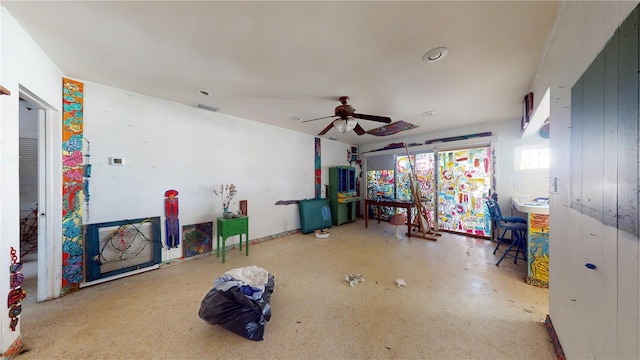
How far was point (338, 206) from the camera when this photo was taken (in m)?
5.29

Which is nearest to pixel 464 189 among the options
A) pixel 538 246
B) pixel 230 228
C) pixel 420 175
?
pixel 420 175

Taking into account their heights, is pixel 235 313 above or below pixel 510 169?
below

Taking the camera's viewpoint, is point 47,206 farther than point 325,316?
Yes

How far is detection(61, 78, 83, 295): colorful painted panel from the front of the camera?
2.20m

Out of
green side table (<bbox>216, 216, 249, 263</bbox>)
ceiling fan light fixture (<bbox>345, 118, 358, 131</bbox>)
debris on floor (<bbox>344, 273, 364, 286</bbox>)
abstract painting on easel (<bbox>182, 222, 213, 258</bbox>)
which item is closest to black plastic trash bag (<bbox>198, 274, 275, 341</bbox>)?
debris on floor (<bbox>344, 273, 364, 286</bbox>)

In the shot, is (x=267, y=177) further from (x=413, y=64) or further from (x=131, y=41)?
(x=413, y=64)

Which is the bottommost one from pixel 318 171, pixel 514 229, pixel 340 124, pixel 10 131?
pixel 514 229

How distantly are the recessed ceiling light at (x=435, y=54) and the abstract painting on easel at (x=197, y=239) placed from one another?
375cm

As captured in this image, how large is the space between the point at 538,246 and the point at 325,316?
255 cm

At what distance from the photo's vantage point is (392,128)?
4.35 metres

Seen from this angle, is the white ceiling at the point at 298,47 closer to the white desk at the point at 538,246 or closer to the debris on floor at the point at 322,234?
the white desk at the point at 538,246

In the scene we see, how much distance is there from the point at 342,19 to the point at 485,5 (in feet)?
3.16

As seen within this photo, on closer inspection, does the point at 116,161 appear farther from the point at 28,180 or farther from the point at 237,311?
the point at 28,180

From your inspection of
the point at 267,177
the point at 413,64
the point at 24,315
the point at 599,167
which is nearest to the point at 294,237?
the point at 267,177
